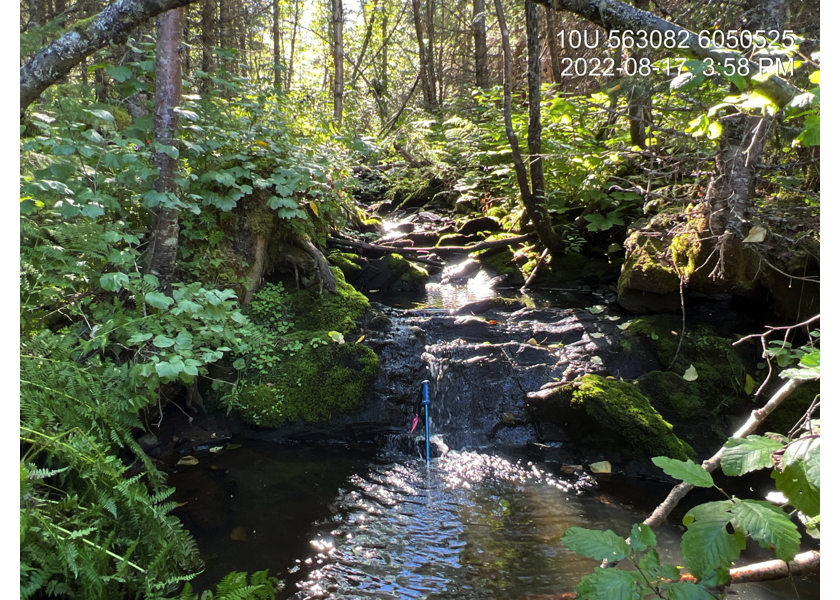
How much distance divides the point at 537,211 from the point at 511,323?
240 cm

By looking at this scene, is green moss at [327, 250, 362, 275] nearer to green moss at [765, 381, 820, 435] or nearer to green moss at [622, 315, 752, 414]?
green moss at [622, 315, 752, 414]

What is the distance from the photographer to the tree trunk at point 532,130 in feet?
24.2

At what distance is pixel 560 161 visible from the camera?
8.87 meters

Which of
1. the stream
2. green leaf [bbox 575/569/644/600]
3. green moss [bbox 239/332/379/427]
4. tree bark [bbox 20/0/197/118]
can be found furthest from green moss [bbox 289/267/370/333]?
green leaf [bbox 575/569/644/600]

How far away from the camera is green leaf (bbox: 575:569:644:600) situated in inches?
66.9

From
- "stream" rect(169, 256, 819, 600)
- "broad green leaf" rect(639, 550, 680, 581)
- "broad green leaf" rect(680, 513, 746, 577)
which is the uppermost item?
"broad green leaf" rect(680, 513, 746, 577)

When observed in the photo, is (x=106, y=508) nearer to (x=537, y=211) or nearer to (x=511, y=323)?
(x=511, y=323)

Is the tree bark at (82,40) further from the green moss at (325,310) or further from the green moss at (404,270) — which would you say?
the green moss at (404,270)

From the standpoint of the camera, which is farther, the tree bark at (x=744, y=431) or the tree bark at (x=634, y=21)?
the tree bark at (x=634, y=21)

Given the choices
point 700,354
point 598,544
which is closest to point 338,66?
point 700,354

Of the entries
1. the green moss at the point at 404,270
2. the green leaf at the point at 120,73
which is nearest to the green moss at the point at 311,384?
the green moss at the point at 404,270

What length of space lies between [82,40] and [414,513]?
4424 millimetres

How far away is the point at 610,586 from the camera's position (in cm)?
172

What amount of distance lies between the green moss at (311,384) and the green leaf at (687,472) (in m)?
4.76
